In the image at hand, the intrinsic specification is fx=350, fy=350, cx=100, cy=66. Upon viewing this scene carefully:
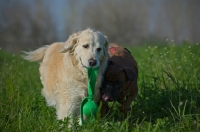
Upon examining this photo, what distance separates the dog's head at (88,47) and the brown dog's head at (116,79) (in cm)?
25

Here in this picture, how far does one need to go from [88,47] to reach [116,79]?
2.13ft

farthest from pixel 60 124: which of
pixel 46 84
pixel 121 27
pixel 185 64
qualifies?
pixel 121 27

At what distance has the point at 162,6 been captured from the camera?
1462 inches

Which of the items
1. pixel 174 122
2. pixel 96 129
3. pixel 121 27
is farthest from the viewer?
pixel 121 27

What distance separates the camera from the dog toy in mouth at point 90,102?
5.07 meters

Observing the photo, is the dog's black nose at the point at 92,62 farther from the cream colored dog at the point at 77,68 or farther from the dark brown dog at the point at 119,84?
the dark brown dog at the point at 119,84

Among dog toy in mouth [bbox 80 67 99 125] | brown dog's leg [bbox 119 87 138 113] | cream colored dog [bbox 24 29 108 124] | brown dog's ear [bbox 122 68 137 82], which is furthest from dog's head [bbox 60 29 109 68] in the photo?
brown dog's leg [bbox 119 87 138 113]

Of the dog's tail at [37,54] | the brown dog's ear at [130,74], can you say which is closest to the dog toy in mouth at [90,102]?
the brown dog's ear at [130,74]

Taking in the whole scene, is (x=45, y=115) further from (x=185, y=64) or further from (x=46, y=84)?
(x=185, y=64)

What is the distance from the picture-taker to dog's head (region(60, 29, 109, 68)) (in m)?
4.93

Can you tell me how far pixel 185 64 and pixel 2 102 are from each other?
12.9ft

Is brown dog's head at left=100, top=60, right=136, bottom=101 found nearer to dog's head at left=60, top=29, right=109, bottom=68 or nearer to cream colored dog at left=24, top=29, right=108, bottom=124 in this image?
cream colored dog at left=24, top=29, right=108, bottom=124

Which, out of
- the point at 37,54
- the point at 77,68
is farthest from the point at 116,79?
the point at 37,54

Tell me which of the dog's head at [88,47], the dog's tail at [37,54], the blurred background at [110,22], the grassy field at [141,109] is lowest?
the grassy field at [141,109]
